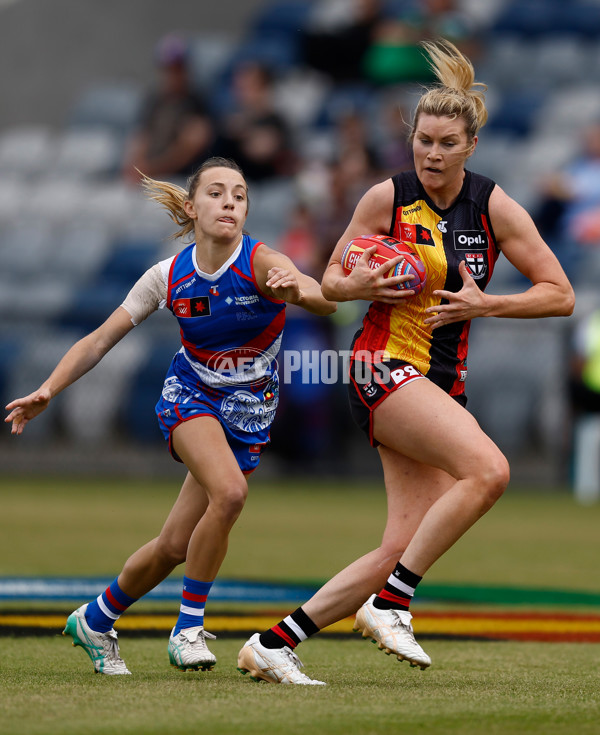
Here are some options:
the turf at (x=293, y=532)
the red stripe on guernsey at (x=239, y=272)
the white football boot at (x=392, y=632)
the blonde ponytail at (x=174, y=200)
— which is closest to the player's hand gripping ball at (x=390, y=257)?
the red stripe on guernsey at (x=239, y=272)

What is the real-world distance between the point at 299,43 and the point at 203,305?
14922 millimetres

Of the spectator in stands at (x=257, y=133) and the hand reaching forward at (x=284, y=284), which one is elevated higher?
the spectator in stands at (x=257, y=133)

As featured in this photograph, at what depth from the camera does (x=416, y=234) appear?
494cm

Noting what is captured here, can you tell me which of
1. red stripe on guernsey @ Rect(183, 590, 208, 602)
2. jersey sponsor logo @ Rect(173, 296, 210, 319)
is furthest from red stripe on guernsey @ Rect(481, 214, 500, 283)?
red stripe on guernsey @ Rect(183, 590, 208, 602)

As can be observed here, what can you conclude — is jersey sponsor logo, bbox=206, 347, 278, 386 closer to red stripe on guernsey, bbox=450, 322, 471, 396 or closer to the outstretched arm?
the outstretched arm

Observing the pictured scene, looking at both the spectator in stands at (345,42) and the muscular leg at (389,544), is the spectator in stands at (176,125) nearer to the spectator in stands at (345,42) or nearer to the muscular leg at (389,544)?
the spectator in stands at (345,42)

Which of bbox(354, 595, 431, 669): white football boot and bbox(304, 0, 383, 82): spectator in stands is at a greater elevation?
bbox(304, 0, 383, 82): spectator in stands

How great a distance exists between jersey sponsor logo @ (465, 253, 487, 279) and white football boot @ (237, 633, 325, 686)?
153cm

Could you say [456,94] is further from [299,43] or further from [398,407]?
[299,43]

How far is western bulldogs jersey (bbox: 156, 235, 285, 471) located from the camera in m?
5.19

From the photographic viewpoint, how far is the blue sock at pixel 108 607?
524cm

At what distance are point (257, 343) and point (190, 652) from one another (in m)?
1.22

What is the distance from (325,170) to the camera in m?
15.8

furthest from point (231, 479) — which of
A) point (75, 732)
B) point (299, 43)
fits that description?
point (299, 43)
